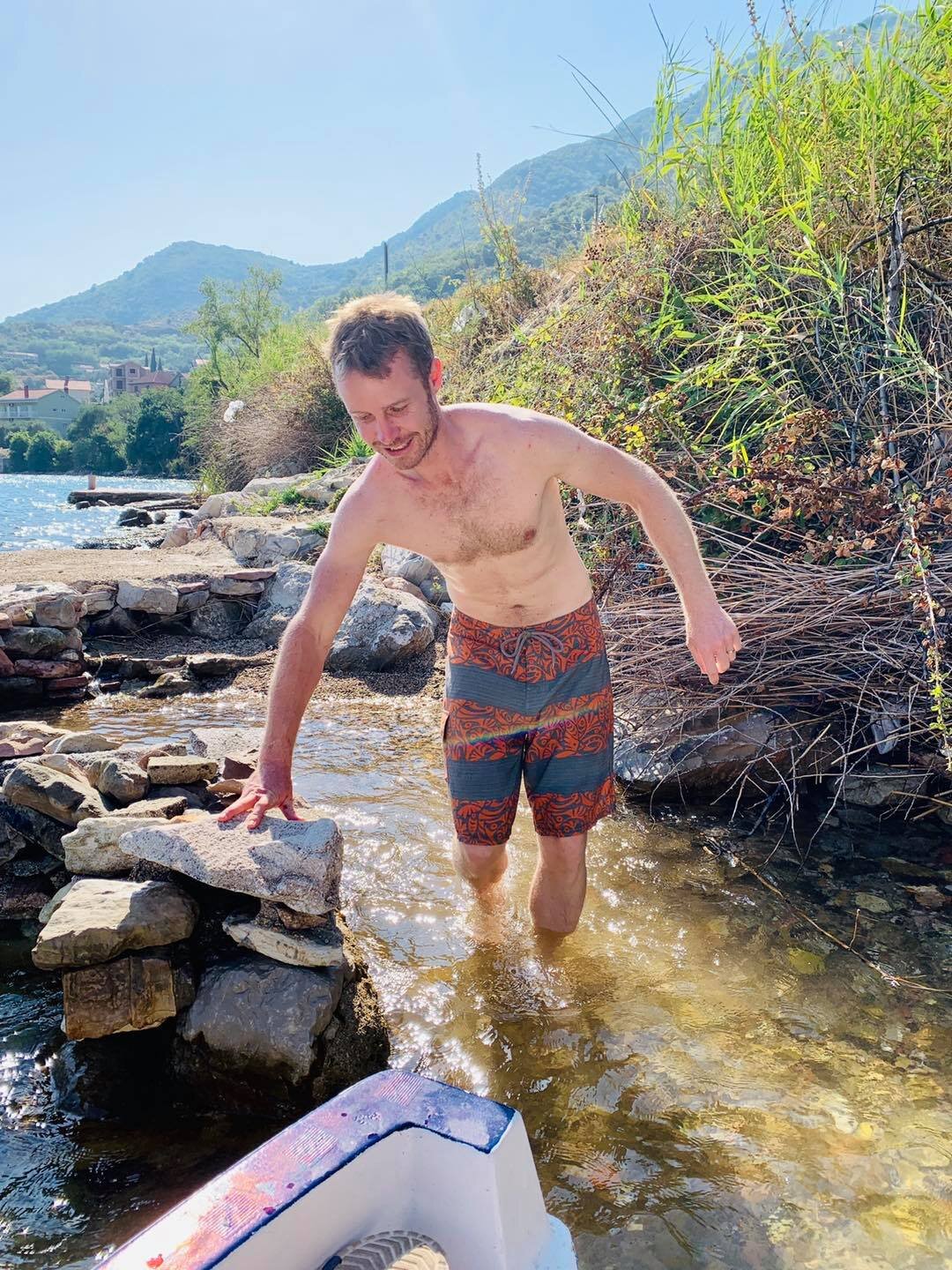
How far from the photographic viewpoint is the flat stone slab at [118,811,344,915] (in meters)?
2.39

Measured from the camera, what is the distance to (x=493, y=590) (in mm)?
2803

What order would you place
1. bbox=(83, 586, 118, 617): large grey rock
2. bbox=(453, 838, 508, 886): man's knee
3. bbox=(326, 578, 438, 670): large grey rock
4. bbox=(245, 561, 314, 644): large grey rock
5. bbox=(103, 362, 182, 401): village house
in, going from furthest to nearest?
bbox=(103, 362, 182, 401): village house
bbox=(245, 561, 314, 644): large grey rock
bbox=(83, 586, 118, 617): large grey rock
bbox=(326, 578, 438, 670): large grey rock
bbox=(453, 838, 508, 886): man's knee

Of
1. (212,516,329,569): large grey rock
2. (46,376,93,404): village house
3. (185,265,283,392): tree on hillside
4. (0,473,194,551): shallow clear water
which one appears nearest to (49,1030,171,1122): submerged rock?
(212,516,329,569): large grey rock

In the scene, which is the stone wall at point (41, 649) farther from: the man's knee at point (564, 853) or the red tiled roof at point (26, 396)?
the red tiled roof at point (26, 396)

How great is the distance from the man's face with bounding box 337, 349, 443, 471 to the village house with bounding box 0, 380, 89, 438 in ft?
361

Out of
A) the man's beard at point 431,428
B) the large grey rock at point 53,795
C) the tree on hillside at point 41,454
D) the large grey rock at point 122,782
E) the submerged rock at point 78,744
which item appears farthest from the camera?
the tree on hillside at point 41,454

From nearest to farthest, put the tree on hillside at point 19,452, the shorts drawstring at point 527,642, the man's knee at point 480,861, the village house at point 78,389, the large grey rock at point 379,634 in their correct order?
the shorts drawstring at point 527,642 < the man's knee at point 480,861 < the large grey rock at point 379,634 < the tree on hillside at point 19,452 < the village house at point 78,389

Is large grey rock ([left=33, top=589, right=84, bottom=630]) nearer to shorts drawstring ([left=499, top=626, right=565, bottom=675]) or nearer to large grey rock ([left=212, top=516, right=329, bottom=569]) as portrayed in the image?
large grey rock ([left=212, top=516, right=329, bottom=569])

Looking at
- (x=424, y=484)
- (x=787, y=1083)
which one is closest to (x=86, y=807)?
(x=424, y=484)

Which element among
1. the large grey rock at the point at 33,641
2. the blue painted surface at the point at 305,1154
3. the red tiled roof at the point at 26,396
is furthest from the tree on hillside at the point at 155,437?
the blue painted surface at the point at 305,1154

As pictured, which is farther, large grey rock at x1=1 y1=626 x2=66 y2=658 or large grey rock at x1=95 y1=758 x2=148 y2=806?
large grey rock at x1=1 y1=626 x2=66 y2=658

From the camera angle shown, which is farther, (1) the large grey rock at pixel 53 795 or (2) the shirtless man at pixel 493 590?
(1) the large grey rock at pixel 53 795

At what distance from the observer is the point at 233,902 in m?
2.63

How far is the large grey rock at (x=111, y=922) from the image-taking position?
233 centimetres
